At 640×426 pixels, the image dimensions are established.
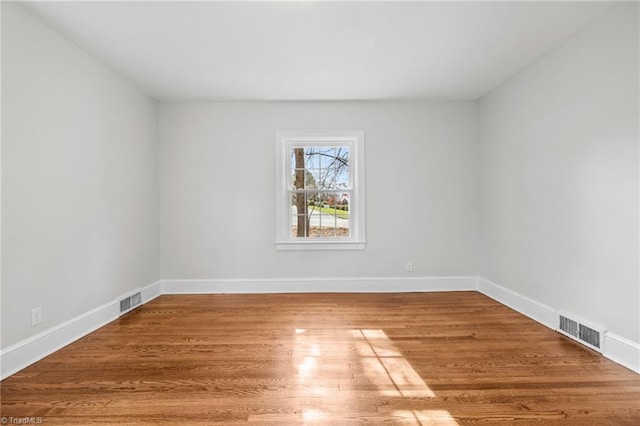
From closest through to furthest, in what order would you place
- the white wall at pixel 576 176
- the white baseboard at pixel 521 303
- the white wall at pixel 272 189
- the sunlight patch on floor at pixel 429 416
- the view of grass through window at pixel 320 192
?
the sunlight patch on floor at pixel 429 416 → the white wall at pixel 576 176 → the white baseboard at pixel 521 303 → the white wall at pixel 272 189 → the view of grass through window at pixel 320 192

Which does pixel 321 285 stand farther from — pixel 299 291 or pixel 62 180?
pixel 62 180

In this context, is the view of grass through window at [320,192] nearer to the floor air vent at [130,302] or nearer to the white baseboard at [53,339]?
the floor air vent at [130,302]

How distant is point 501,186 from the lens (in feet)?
12.4

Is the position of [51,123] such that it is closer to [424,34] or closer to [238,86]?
[238,86]

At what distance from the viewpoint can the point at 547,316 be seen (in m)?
3.01

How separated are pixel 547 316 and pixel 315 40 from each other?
3.27m

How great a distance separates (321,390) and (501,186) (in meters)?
3.13

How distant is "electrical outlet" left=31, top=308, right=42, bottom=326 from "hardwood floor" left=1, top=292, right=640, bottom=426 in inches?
11.5

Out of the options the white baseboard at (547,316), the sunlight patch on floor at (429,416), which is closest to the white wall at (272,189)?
the white baseboard at (547,316)

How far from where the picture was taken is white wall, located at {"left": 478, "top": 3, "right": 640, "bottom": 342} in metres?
2.25

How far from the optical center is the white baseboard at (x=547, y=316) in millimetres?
2176

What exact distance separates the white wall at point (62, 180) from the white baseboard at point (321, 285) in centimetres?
70

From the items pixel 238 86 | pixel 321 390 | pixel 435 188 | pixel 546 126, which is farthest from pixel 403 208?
pixel 321 390

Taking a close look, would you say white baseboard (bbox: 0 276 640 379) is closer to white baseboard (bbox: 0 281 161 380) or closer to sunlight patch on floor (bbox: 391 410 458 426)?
white baseboard (bbox: 0 281 161 380)
